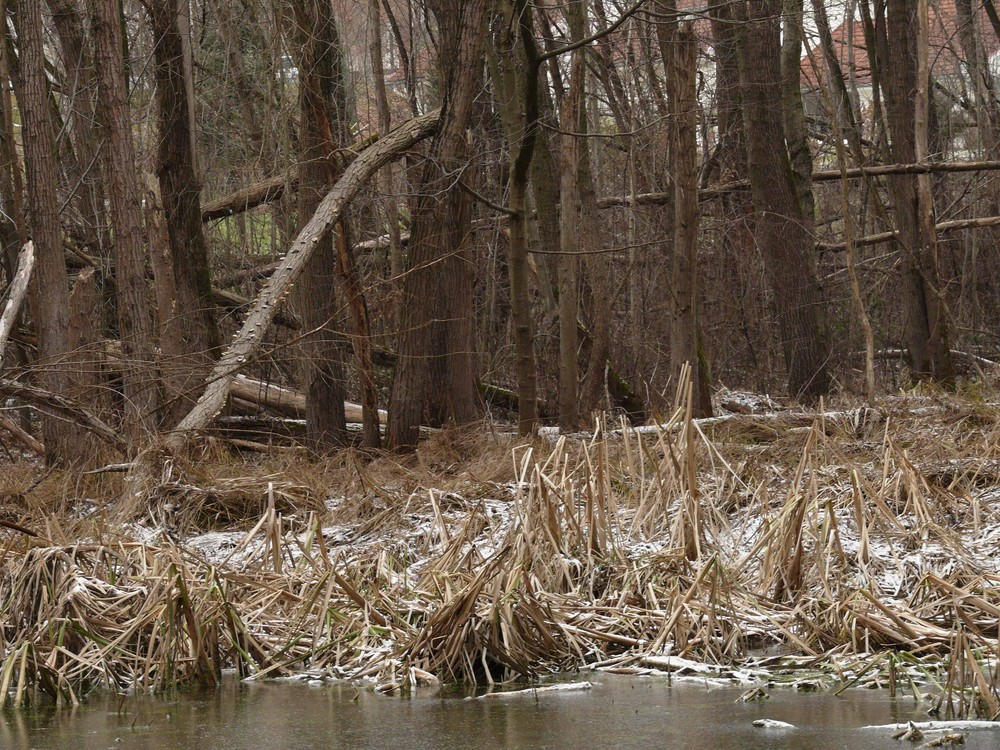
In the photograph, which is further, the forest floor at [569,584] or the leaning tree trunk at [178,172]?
the leaning tree trunk at [178,172]

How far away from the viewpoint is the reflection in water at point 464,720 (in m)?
3.74

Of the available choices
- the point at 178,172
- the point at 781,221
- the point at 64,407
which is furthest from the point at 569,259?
the point at 64,407

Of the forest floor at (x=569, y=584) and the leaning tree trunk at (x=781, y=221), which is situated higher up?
the leaning tree trunk at (x=781, y=221)

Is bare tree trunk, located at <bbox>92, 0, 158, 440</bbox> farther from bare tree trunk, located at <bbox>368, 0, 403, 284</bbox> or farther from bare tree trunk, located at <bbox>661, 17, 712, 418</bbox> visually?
bare tree trunk, located at <bbox>661, 17, 712, 418</bbox>

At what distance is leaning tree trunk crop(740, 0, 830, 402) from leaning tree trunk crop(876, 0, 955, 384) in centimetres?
99

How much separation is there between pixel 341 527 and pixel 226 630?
207 centimetres

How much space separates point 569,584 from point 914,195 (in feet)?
29.4

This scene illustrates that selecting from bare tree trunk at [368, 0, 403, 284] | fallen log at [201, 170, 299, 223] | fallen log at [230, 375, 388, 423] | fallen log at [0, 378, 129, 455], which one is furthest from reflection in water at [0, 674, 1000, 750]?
fallen log at [201, 170, 299, 223]

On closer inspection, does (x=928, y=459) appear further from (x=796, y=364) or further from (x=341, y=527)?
(x=796, y=364)

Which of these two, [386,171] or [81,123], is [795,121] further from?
[81,123]

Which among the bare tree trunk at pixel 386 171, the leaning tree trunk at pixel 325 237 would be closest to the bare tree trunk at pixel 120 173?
the leaning tree trunk at pixel 325 237

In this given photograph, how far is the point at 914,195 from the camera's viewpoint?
1280cm

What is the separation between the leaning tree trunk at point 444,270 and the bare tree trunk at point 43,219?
2.60 m

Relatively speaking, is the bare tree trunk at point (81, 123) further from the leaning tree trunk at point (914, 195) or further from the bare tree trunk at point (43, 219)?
the leaning tree trunk at point (914, 195)
